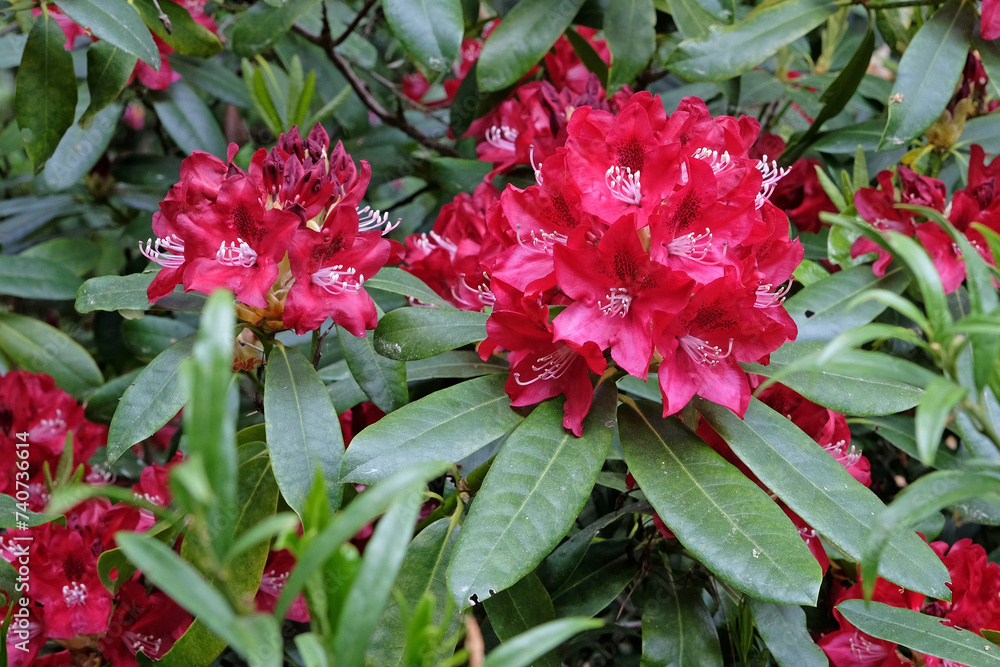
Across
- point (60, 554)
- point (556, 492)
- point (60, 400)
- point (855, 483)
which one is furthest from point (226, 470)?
point (60, 400)

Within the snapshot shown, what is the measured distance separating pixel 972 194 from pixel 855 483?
0.59 meters

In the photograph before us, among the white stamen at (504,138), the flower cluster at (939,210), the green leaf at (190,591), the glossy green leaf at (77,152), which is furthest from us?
the glossy green leaf at (77,152)

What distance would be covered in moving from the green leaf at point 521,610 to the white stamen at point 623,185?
1.46 ft

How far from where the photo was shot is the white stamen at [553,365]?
3.11 feet

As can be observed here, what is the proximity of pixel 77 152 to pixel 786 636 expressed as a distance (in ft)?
5.14

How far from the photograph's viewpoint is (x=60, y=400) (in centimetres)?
136

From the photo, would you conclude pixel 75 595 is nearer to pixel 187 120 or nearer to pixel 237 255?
pixel 237 255

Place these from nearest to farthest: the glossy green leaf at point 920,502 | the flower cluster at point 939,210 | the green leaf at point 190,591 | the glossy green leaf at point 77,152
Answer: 1. the green leaf at point 190,591
2. the glossy green leaf at point 920,502
3. the flower cluster at point 939,210
4. the glossy green leaf at point 77,152

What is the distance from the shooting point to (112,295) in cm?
102

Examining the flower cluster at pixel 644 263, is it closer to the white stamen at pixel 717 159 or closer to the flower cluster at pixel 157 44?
the white stamen at pixel 717 159

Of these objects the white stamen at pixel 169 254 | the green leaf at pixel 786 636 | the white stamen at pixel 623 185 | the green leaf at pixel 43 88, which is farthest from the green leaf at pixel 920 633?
the green leaf at pixel 43 88

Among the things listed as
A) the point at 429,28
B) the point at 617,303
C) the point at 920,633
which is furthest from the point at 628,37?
the point at 920,633

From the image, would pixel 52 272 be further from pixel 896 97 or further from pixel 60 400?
pixel 896 97

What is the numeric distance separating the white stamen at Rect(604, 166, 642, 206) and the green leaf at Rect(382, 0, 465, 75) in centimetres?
40
